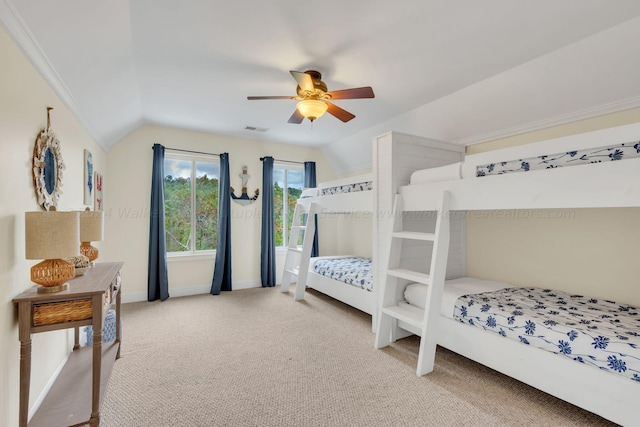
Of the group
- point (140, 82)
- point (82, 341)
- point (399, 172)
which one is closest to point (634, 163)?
point (399, 172)

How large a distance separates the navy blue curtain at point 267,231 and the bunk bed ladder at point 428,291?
2439 mm

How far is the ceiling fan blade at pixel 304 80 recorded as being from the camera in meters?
2.21

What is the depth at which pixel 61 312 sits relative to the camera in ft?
5.06

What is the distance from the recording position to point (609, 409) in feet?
5.11

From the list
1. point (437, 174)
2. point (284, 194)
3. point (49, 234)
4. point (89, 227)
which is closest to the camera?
point (49, 234)

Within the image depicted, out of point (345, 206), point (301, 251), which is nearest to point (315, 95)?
point (345, 206)

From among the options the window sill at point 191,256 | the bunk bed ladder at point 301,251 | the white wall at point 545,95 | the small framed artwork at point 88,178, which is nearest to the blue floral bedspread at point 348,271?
the bunk bed ladder at point 301,251

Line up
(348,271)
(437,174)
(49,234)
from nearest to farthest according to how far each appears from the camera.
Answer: (49,234) → (437,174) → (348,271)

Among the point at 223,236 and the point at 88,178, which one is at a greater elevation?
the point at 88,178

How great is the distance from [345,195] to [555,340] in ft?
7.64

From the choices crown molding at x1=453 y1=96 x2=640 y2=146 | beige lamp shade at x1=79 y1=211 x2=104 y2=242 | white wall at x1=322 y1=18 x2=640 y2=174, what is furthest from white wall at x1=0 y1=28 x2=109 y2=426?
crown molding at x1=453 y1=96 x2=640 y2=146

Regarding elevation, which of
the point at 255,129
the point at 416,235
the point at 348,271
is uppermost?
the point at 255,129

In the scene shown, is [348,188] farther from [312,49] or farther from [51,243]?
[51,243]

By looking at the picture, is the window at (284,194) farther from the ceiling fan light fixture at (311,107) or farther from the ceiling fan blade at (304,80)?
the ceiling fan blade at (304,80)
